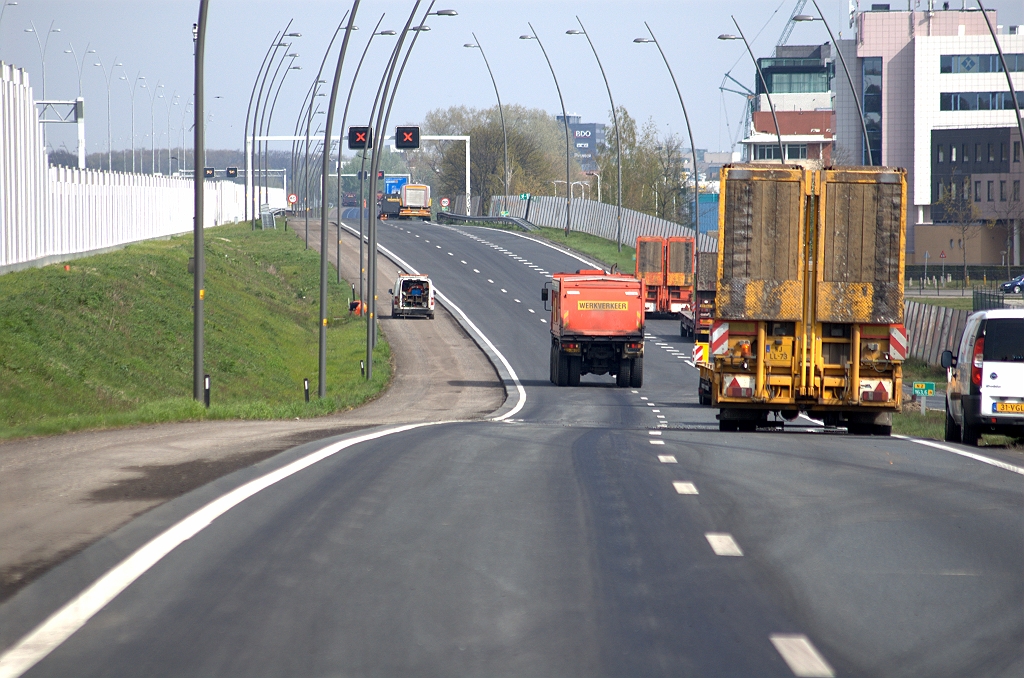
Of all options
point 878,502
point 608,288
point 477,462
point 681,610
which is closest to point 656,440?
point 477,462

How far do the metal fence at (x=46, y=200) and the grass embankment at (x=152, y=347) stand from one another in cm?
172

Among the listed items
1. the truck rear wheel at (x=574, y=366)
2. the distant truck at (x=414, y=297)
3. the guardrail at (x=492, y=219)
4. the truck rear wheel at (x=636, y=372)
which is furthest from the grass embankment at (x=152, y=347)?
the guardrail at (x=492, y=219)

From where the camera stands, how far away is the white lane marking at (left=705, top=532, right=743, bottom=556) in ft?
23.9

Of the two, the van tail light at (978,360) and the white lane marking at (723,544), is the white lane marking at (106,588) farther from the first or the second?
the van tail light at (978,360)

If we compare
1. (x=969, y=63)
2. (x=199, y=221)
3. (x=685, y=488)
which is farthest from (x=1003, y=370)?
(x=969, y=63)

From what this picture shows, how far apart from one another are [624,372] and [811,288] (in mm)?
22178

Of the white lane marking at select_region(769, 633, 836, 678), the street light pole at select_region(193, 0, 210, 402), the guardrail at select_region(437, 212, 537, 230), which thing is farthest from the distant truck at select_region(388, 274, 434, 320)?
the white lane marking at select_region(769, 633, 836, 678)

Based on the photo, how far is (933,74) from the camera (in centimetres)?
11056

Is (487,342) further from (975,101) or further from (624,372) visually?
(975,101)

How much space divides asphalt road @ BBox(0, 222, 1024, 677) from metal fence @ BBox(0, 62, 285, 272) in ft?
115

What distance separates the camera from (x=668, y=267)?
62.9m

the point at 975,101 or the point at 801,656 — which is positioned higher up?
the point at 975,101

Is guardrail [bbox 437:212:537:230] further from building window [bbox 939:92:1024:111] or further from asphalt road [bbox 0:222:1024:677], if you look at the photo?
asphalt road [bbox 0:222:1024:677]

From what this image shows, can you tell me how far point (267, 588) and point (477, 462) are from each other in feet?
17.1
